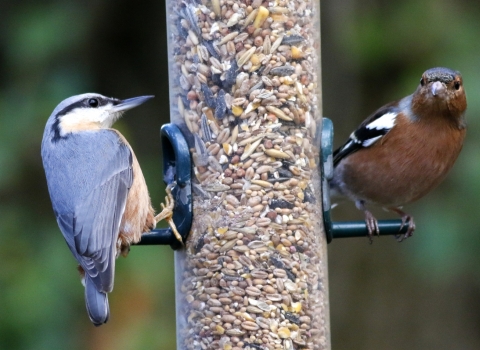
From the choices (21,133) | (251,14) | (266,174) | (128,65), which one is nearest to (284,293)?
(266,174)

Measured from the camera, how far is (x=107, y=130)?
4.86 meters

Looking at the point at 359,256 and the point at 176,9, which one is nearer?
the point at 176,9

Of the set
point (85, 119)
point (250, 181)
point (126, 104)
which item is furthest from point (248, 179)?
point (85, 119)

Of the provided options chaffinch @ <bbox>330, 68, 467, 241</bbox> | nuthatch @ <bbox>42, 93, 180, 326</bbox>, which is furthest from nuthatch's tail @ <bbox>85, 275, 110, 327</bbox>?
chaffinch @ <bbox>330, 68, 467, 241</bbox>

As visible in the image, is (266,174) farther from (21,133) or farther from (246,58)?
(21,133)

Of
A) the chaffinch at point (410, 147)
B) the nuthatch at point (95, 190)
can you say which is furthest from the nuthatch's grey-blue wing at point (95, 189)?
the chaffinch at point (410, 147)

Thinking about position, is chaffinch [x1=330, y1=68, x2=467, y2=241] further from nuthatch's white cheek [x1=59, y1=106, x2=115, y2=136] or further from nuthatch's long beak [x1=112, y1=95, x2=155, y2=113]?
nuthatch's white cheek [x1=59, y1=106, x2=115, y2=136]

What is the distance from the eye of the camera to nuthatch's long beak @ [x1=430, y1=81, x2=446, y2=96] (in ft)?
16.4

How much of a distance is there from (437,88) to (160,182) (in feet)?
7.32

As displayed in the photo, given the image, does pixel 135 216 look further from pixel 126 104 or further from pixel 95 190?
pixel 126 104

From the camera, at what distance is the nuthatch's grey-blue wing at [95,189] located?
412 centimetres

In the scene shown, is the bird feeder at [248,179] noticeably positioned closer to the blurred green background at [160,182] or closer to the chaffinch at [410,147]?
the chaffinch at [410,147]

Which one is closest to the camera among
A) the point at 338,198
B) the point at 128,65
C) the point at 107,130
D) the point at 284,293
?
the point at 284,293

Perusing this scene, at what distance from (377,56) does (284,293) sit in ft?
9.27
